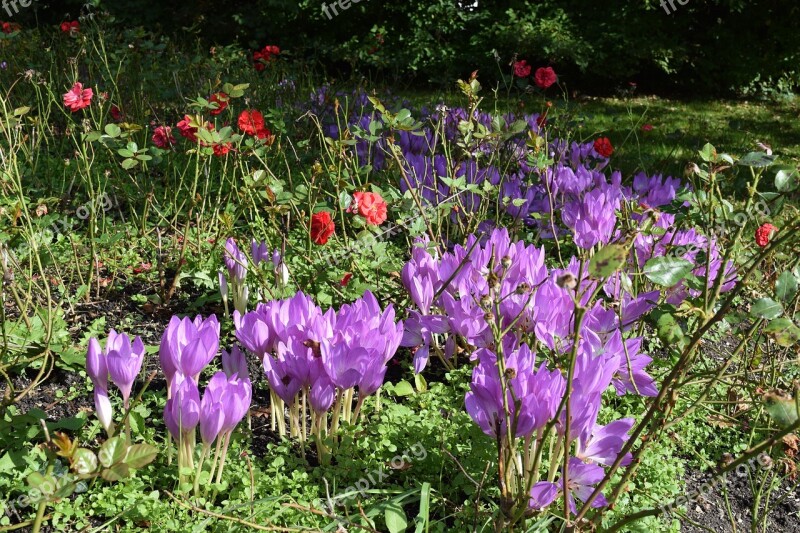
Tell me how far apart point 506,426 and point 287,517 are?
612 mm

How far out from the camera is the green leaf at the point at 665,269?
151 centimetres

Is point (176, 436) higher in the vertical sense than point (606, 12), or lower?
lower

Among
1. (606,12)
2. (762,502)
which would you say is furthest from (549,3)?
(762,502)

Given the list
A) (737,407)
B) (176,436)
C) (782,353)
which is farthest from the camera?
(782,353)

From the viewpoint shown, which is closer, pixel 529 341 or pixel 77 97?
pixel 529 341

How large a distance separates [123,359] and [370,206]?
3.58 feet

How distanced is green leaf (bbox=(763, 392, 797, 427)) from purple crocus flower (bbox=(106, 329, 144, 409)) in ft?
4.62

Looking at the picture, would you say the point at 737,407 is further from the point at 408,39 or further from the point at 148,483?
the point at 408,39

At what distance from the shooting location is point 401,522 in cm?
166

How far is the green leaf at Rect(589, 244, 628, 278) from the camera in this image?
1.10 m

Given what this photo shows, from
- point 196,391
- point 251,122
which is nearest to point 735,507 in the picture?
point 196,391

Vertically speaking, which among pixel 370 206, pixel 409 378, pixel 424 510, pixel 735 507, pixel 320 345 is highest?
pixel 370 206

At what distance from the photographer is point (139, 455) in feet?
4.83

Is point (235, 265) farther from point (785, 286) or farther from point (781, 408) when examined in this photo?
point (781, 408)
